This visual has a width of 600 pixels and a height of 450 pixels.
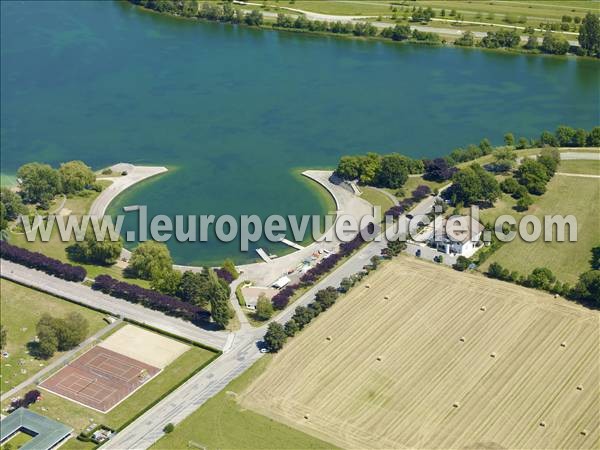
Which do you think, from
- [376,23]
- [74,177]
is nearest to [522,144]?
[74,177]

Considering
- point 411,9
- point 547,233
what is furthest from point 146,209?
point 411,9

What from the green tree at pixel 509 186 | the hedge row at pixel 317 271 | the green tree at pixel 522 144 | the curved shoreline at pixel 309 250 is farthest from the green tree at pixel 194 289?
the green tree at pixel 522 144

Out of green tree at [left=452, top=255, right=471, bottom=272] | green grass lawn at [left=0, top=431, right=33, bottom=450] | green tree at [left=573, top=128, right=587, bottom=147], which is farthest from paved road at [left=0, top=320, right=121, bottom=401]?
green tree at [left=573, top=128, right=587, bottom=147]

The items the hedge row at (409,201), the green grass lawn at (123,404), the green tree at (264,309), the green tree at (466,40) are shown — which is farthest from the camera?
the green tree at (466,40)

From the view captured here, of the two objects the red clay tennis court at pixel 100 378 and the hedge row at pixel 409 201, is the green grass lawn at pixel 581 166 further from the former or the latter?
the red clay tennis court at pixel 100 378

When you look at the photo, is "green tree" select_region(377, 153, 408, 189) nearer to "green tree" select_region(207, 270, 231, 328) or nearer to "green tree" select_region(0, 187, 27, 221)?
"green tree" select_region(207, 270, 231, 328)

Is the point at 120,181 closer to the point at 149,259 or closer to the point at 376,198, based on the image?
the point at 149,259

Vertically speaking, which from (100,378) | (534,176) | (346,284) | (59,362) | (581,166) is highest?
(534,176)
